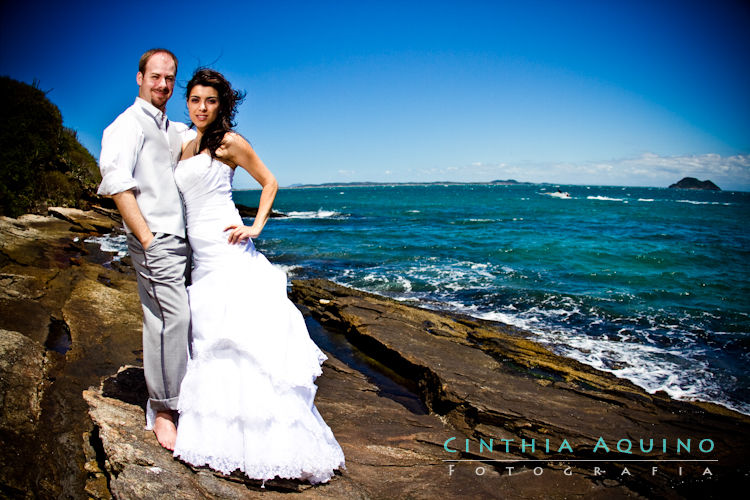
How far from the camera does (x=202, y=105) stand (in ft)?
9.80

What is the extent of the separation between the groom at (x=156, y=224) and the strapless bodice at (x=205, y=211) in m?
0.08

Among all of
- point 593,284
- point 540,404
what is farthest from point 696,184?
point 540,404

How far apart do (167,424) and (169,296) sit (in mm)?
985

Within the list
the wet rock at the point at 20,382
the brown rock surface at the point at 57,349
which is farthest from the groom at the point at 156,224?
the wet rock at the point at 20,382

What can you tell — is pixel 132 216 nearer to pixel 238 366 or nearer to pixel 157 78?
pixel 157 78

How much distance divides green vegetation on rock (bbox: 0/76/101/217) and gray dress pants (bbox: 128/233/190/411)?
14623mm

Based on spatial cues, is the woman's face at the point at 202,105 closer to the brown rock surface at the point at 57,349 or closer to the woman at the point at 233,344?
the woman at the point at 233,344

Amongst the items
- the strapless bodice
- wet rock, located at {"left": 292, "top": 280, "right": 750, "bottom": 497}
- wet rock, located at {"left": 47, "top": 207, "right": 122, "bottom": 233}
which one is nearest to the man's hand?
the strapless bodice

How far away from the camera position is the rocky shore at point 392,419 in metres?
2.80

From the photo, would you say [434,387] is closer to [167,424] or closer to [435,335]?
[435,335]

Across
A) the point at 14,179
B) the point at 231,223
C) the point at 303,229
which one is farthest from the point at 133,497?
the point at 303,229

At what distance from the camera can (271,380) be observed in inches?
109

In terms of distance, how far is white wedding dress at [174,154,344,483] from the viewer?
2703mm

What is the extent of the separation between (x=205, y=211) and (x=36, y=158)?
18.7 m
